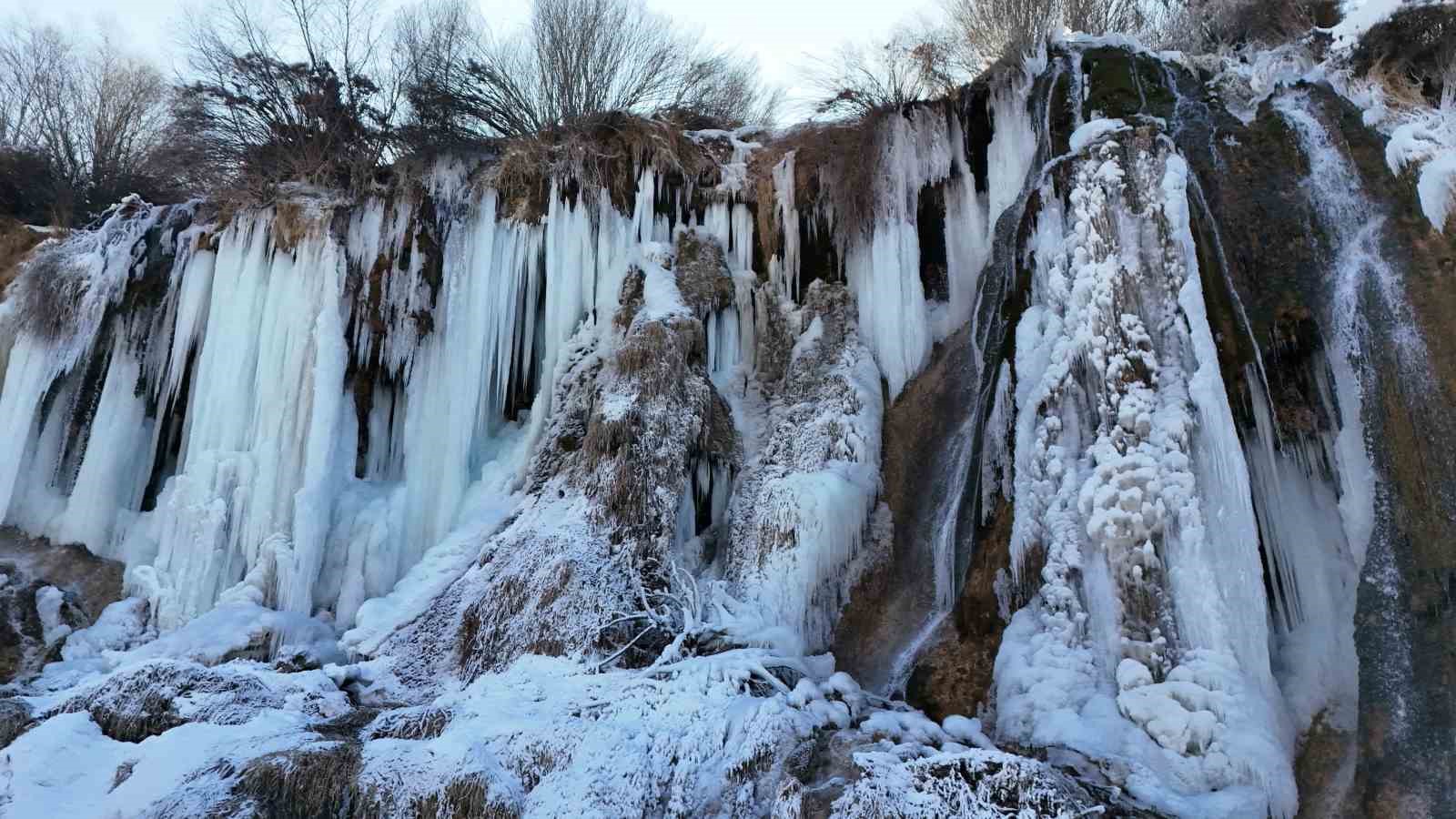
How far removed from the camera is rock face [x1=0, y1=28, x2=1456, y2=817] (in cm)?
518

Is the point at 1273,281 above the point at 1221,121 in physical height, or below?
below

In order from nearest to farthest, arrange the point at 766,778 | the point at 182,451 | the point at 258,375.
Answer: the point at 766,778 < the point at 258,375 < the point at 182,451

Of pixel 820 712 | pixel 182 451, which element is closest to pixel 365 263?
pixel 182 451

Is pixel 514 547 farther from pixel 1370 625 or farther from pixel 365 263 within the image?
pixel 1370 625

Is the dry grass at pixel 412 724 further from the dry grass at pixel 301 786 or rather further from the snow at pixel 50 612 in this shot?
the snow at pixel 50 612

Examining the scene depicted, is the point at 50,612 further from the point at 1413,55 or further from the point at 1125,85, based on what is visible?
the point at 1413,55

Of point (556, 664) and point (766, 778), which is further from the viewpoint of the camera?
point (556, 664)

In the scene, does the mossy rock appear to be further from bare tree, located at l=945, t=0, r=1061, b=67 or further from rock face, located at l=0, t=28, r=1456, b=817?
bare tree, located at l=945, t=0, r=1061, b=67

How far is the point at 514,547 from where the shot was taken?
8.16 metres

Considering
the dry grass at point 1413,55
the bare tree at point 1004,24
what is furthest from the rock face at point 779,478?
the bare tree at point 1004,24

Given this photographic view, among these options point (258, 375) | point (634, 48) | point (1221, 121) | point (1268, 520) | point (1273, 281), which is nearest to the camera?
point (1268, 520)

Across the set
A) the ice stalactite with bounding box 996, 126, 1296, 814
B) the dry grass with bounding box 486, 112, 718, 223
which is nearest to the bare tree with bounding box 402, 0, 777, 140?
the dry grass with bounding box 486, 112, 718, 223

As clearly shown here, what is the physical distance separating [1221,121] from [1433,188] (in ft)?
6.15

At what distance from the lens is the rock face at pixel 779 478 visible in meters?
5.18
